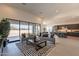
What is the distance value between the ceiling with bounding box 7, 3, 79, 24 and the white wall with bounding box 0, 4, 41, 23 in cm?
22

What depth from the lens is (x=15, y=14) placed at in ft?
11.2

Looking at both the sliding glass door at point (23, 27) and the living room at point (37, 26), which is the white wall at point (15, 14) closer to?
the living room at point (37, 26)

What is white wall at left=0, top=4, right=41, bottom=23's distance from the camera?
303 cm

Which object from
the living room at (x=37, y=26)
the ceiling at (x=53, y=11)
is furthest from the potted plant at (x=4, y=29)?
the ceiling at (x=53, y=11)

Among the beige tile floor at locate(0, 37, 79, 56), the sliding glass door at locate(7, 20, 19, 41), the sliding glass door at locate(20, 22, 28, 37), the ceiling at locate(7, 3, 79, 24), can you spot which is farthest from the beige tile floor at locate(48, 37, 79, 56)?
the sliding glass door at locate(7, 20, 19, 41)

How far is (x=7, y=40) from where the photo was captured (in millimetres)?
3033

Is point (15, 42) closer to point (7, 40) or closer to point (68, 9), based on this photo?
point (7, 40)

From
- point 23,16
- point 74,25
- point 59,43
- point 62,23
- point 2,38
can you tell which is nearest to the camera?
point 2,38

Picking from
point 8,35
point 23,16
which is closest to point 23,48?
point 8,35

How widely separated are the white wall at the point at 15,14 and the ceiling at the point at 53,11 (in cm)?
22

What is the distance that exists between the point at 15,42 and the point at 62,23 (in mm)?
2162

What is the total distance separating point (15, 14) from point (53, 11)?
1656mm

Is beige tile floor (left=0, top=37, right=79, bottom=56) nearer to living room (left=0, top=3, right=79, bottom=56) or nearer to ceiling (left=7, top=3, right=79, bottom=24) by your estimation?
living room (left=0, top=3, right=79, bottom=56)

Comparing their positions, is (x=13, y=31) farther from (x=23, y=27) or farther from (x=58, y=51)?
(x=58, y=51)
